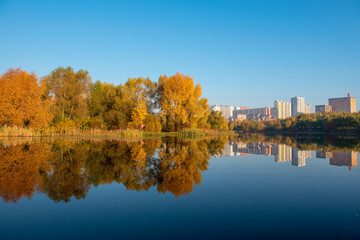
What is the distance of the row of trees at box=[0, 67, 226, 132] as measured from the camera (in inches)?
1063

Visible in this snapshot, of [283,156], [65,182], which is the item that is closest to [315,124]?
[283,156]

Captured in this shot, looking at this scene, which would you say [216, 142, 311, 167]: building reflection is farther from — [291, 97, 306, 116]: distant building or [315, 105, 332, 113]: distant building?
[291, 97, 306, 116]: distant building

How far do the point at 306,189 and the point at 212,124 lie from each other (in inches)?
1695

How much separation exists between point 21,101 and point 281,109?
Answer: 149523 mm

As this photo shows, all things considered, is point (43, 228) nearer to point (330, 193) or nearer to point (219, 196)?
point (219, 196)

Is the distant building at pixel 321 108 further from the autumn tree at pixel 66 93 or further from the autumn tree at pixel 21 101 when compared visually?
the autumn tree at pixel 21 101

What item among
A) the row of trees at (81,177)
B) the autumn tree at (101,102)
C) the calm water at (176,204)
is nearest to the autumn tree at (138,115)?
the autumn tree at (101,102)

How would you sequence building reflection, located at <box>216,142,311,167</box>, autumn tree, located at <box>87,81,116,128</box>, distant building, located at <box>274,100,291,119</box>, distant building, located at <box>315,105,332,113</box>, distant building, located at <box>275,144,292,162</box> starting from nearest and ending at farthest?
1. building reflection, located at <box>216,142,311,167</box>
2. distant building, located at <box>275,144,292,162</box>
3. autumn tree, located at <box>87,81,116,128</box>
4. distant building, located at <box>315,105,332,113</box>
5. distant building, located at <box>274,100,291,119</box>

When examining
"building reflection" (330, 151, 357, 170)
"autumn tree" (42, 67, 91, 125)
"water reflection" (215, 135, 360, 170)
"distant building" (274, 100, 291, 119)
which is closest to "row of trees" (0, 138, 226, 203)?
"water reflection" (215, 135, 360, 170)

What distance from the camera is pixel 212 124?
161 feet

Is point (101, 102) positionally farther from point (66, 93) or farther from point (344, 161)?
point (344, 161)

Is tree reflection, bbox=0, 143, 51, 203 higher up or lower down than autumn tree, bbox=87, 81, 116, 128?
lower down

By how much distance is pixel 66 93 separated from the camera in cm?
3244

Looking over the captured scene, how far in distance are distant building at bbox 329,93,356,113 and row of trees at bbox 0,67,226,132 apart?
90.4 meters
